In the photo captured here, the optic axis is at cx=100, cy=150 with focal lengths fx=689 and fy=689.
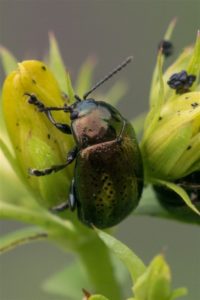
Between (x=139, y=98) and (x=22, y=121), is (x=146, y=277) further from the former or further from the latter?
(x=139, y=98)

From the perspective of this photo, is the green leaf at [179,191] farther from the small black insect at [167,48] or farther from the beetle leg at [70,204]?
the small black insect at [167,48]

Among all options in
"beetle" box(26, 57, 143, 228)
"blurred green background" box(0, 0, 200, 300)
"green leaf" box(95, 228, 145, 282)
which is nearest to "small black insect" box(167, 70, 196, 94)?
"beetle" box(26, 57, 143, 228)

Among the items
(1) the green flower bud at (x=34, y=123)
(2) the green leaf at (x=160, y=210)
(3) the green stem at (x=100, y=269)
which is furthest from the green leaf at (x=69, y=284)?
(1) the green flower bud at (x=34, y=123)

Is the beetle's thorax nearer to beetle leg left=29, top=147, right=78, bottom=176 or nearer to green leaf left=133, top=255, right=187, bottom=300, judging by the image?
beetle leg left=29, top=147, right=78, bottom=176

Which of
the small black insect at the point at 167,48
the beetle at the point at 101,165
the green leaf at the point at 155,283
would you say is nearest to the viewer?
the green leaf at the point at 155,283

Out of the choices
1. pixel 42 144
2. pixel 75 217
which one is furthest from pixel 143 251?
pixel 42 144

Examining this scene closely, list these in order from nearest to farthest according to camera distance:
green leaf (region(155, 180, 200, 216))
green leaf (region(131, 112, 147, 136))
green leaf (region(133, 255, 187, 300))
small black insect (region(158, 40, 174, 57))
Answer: green leaf (region(133, 255, 187, 300)) → green leaf (region(155, 180, 200, 216)) → small black insect (region(158, 40, 174, 57)) → green leaf (region(131, 112, 147, 136))

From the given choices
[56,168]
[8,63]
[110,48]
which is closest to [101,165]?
[56,168]
